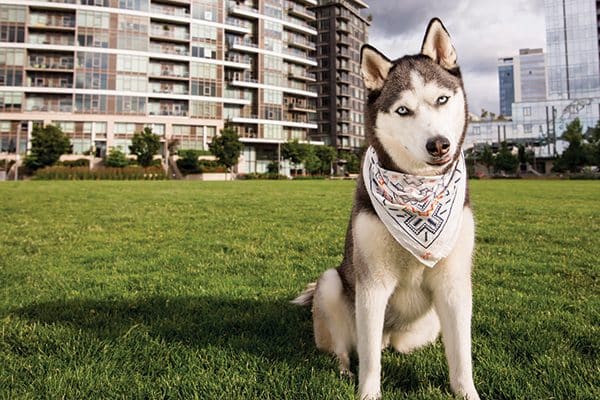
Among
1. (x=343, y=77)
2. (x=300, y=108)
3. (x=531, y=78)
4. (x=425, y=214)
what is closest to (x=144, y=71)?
(x=300, y=108)

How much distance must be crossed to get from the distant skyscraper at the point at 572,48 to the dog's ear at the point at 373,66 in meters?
118

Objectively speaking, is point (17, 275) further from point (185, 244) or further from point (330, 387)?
point (330, 387)

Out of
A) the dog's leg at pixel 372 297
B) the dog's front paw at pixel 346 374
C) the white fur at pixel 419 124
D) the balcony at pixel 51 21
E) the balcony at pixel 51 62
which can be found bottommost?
the dog's front paw at pixel 346 374

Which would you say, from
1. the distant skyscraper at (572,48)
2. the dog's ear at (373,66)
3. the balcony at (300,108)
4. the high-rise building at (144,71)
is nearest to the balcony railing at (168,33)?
the high-rise building at (144,71)

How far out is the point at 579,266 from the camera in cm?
600

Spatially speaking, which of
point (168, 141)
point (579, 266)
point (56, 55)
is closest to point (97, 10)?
point (56, 55)

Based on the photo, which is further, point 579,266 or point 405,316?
point 579,266

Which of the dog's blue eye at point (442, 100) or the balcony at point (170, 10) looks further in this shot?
the balcony at point (170, 10)

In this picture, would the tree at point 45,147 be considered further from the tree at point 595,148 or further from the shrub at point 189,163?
the tree at point 595,148

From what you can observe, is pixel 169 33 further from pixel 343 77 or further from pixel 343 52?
pixel 343 52

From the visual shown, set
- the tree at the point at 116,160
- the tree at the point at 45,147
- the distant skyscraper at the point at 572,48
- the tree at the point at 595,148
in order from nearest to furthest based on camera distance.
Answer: the tree at the point at 45,147
the tree at the point at 595,148
the tree at the point at 116,160
the distant skyscraper at the point at 572,48

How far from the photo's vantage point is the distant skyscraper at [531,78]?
12338 cm

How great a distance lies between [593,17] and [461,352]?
394 feet

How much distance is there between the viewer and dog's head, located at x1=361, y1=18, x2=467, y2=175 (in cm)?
249
